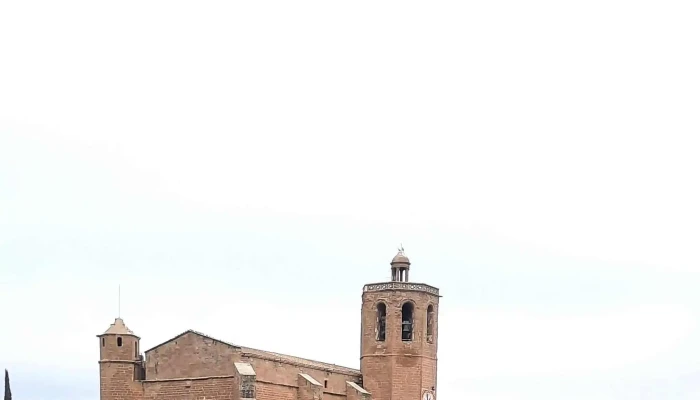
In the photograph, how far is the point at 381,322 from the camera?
5828 cm

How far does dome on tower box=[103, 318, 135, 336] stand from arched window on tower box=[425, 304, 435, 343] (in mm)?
15018

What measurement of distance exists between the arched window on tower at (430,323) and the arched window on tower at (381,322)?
6.99 feet

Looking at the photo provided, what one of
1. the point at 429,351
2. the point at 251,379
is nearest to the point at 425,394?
the point at 429,351

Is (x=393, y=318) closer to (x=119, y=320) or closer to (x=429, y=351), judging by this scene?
(x=429, y=351)

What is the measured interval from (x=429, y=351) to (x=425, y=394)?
2.18 metres

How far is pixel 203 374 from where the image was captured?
5028cm

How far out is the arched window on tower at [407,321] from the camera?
5769 cm

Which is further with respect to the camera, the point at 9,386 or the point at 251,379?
the point at 9,386

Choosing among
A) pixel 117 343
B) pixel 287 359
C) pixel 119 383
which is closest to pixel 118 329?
pixel 117 343

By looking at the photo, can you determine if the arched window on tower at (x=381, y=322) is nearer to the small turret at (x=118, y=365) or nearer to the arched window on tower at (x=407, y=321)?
the arched window on tower at (x=407, y=321)

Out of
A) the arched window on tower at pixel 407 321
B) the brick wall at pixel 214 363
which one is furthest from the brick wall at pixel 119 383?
the arched window on tower at pixel 407 321

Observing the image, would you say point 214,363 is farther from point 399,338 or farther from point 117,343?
point 399,338

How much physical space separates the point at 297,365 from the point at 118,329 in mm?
7971

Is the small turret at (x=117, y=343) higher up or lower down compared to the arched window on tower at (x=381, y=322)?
lower down
